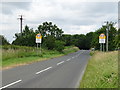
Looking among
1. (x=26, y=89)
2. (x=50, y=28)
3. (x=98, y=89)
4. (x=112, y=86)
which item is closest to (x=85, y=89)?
(x=98, y=89)

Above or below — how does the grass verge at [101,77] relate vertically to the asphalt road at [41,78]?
above

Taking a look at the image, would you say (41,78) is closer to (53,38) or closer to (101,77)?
(101,77)

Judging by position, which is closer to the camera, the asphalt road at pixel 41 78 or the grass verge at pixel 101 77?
the grass verge at pixel 101 77

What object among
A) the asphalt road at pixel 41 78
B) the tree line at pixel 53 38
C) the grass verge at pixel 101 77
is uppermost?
the tree line at pixel 53 38

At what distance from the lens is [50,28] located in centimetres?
9612

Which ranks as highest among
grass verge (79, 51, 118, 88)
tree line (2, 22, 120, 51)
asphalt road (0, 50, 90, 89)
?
tree line (2, 22, 120, 51)

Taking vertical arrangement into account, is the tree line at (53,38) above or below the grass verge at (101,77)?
above

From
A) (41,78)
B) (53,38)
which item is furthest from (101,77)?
(53,38)

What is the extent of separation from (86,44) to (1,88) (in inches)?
4676

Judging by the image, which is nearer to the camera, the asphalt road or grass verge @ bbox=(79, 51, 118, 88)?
grass verge @ bbox=(79, 51, 118, 88)

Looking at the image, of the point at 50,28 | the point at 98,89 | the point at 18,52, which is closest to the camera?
the point at 98,89

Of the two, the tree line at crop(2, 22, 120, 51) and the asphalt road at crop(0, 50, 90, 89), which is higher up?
the tree line at crop(2, 22, 120, 51)

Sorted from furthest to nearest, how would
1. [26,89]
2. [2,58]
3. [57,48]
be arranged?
[57,48] → [2,58] → [26,89]

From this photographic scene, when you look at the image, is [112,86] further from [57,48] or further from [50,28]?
[50,28]
